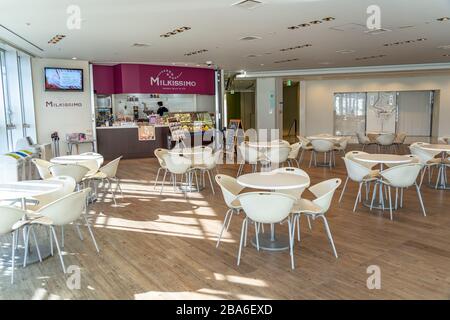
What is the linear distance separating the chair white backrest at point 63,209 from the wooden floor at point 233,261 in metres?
0.54

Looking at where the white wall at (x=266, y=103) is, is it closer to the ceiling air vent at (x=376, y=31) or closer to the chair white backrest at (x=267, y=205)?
the ceiling air vent at (x=376, y=31)

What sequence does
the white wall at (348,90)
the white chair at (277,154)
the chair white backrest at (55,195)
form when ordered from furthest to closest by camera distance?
the white wall at (348,90) < the white chair at (277,154) < the chair white backrest at (55,195)

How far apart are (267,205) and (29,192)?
247cm

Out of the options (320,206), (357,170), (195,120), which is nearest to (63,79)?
(195,120)

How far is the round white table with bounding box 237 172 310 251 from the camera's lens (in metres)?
4.11

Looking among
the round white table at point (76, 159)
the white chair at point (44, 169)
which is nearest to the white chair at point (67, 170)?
the white chair at point (44, 169)

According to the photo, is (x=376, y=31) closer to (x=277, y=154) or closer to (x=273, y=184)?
(x=277, y=154)

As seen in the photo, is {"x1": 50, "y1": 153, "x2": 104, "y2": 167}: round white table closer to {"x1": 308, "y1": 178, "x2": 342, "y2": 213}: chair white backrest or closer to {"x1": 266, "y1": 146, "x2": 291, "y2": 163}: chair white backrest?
{"x1": 266, "y1": 146, "x2": 291, "y2": 163}: chair white backrest

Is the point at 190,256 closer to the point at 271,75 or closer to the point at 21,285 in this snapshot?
the point at 21,285

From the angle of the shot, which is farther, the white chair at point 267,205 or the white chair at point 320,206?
the white chair at point 320,206

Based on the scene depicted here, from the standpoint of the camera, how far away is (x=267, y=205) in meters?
3.74

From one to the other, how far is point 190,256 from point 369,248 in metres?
2.03

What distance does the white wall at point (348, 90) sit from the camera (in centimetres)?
1652

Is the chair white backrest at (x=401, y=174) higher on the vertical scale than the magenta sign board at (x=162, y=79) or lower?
lower
